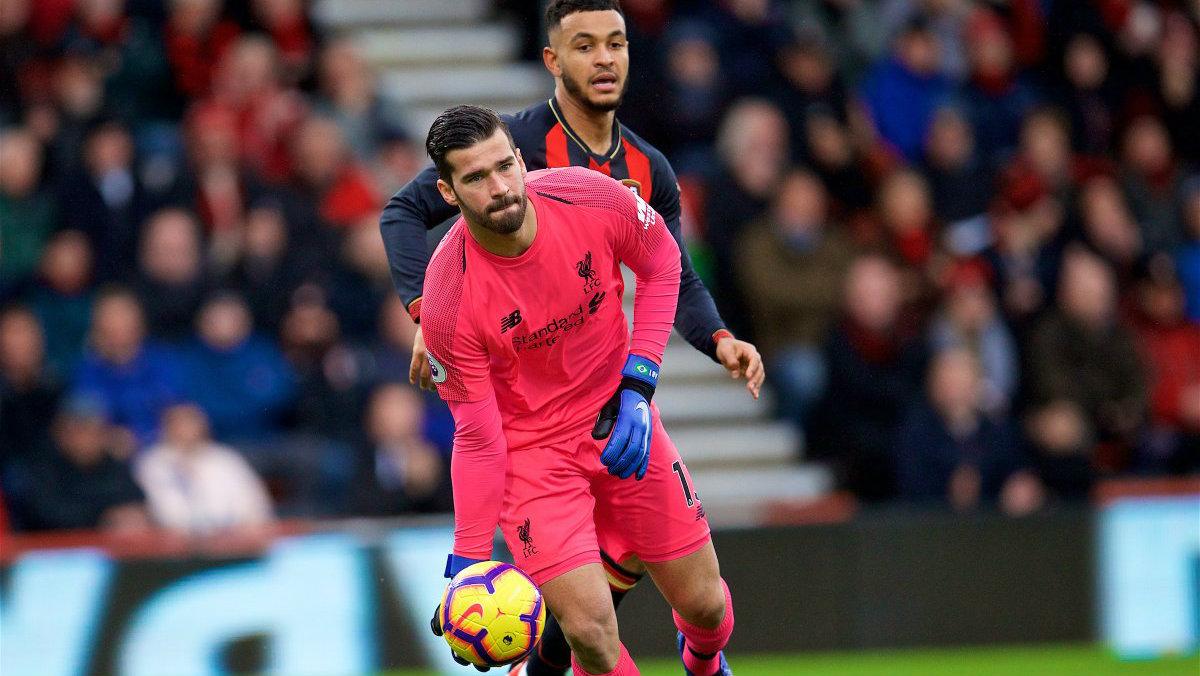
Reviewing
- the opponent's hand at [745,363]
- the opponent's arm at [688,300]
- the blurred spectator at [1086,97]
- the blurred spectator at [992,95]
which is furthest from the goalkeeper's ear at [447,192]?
the blurred spectator at [1086,97]

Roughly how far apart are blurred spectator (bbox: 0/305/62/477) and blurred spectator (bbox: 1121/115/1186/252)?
7.65 metres

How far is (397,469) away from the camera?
1107cm

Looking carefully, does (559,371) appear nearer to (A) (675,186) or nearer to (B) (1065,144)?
(A) (675,186)

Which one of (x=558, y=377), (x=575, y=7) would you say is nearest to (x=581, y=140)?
(x=575, y=7)

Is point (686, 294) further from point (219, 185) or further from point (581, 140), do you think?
point (219, 185)

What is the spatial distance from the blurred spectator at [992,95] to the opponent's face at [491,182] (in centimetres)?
831

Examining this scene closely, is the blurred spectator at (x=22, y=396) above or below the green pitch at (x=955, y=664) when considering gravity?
above

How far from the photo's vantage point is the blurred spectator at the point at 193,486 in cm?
1090

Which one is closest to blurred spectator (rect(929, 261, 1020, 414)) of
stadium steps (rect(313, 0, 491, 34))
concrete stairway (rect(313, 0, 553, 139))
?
concrete stairway (rect(313, 0, 553, 139))

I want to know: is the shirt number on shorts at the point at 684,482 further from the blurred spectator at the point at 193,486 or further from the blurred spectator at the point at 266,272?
the blurred spectator at the point at 266,272

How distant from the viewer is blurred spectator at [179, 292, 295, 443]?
1131cm

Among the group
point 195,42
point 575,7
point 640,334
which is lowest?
point 640,334

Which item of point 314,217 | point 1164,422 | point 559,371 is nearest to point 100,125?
point 314,217

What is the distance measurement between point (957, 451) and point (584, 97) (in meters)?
5.58
